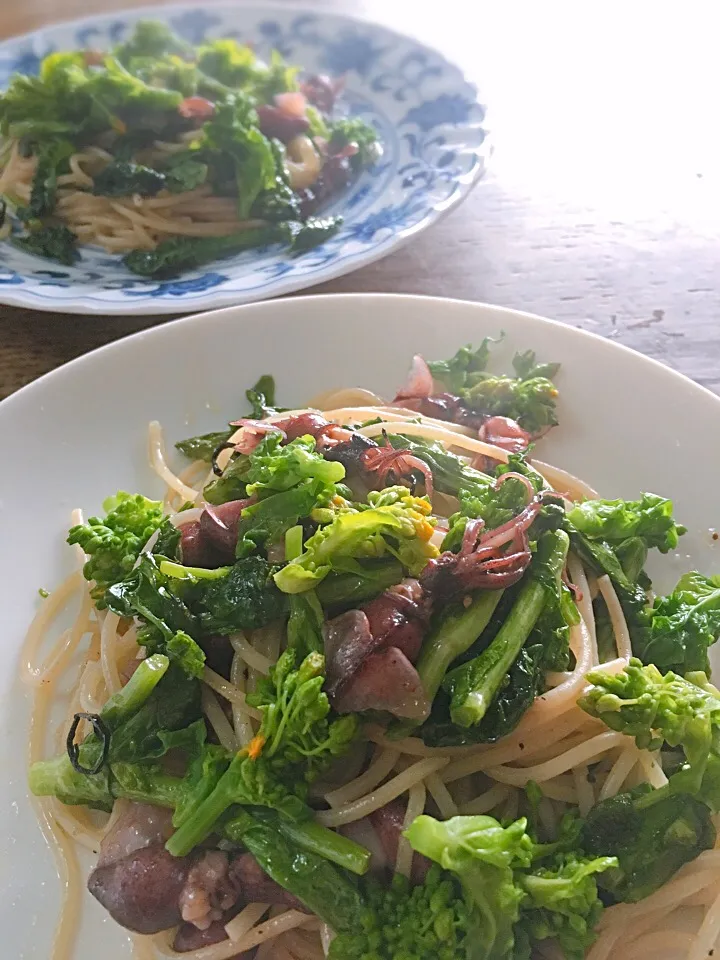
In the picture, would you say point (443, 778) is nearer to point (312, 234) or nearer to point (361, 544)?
point (361, 544)

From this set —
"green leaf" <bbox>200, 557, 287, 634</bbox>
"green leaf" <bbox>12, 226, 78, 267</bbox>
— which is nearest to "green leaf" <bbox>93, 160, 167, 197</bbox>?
"green leaf" <bbox>12, 226, 78, 267</bbox>

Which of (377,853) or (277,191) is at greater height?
(277,191)

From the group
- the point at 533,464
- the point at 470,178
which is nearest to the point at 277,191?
the point at 470,178

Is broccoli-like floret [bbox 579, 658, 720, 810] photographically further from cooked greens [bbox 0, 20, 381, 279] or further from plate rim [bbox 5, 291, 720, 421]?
cooked greens [bbox 0, 20, 381, 279]

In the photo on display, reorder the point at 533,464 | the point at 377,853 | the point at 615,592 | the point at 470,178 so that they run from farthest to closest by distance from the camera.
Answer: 1. the point at 470,178
2. the point at 533,464
3. the point at 615,592
4. the point at 377,853

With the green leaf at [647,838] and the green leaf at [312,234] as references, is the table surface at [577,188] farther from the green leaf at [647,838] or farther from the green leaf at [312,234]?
the green leaf at [647,838]

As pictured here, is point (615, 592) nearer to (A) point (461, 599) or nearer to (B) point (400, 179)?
(A) point (461, 599)

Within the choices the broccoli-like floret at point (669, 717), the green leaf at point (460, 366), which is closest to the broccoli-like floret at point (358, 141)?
the green leaf at point (460, 366)
